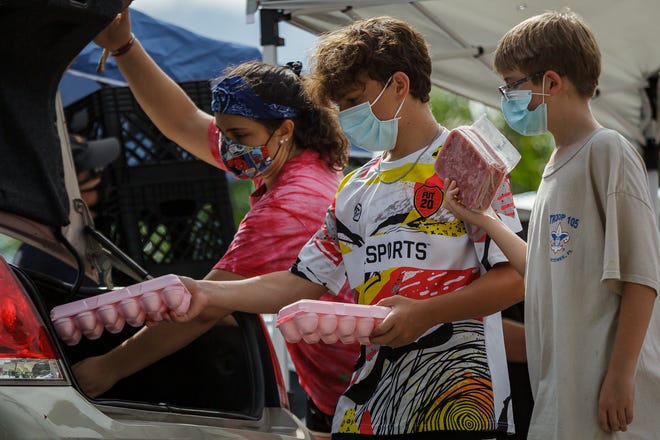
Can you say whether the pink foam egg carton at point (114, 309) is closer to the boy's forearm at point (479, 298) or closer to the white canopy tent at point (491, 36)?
the boy's forearm at point (479, 298)

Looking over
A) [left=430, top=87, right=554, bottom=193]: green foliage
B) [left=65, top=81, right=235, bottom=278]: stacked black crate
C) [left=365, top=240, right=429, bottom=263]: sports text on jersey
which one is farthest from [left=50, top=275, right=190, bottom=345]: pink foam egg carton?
[left=430, top=87, right=554, bottom=193]: green foliage

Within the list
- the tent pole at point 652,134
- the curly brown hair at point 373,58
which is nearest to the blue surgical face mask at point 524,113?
the curly brown hair at point 373,58

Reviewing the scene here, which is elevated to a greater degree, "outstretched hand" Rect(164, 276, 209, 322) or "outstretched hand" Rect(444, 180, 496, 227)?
"outstretched hand" Rect(444, 180, 496, 227)

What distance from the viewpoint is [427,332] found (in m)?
2.36

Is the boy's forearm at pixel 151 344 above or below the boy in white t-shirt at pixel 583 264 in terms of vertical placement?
below

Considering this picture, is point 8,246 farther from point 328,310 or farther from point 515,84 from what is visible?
→ point 515,84

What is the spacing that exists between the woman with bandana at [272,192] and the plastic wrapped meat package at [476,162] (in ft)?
2.21

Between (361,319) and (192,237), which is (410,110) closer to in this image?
(361,319)

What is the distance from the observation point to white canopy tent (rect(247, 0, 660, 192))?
5.43 m

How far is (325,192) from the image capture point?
2.97 metres

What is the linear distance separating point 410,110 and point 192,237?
293 centimetres

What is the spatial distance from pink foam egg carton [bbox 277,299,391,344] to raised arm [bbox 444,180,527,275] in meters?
0.29

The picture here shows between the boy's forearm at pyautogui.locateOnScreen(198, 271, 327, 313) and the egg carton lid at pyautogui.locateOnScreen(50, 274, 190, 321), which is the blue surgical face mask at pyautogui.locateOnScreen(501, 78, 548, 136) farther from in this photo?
the egg carton lid at pyautogui.locateOnScreen(50, 274, 190, 321)

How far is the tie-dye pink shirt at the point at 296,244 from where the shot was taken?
2.84 m
